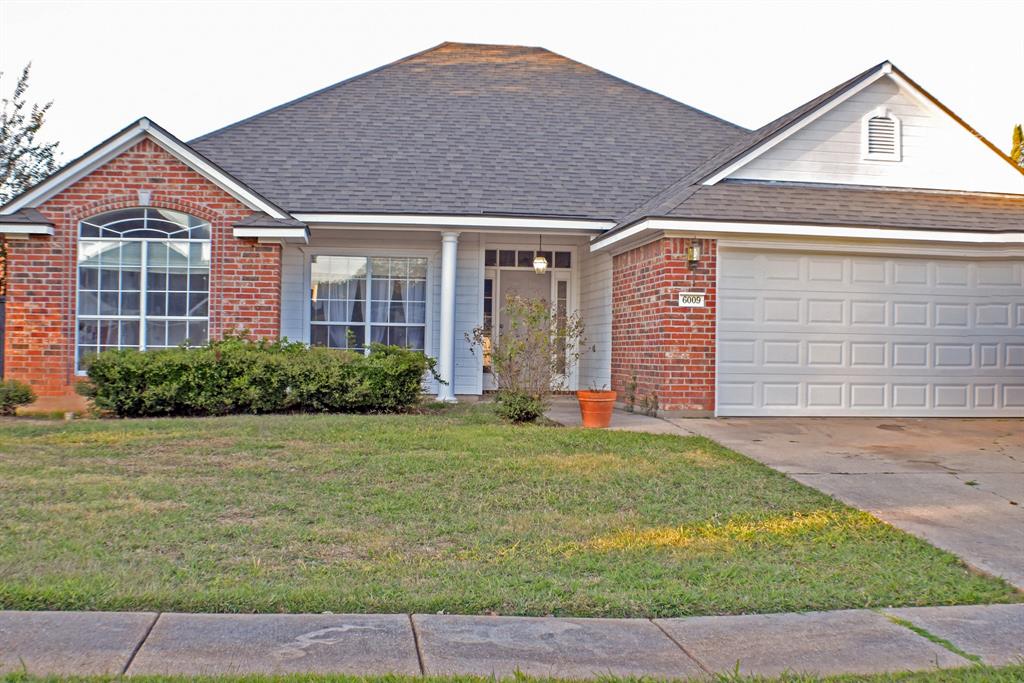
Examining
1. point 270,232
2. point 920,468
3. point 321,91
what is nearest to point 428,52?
point 321,91

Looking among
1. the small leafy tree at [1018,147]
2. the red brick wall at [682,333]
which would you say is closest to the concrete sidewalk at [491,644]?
the red brick wall at [682,333]

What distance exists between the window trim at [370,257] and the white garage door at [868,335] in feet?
17.5

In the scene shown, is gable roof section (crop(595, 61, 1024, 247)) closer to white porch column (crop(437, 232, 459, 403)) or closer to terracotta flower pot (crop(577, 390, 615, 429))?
white porch column (crop(437, 232, 459, 403))

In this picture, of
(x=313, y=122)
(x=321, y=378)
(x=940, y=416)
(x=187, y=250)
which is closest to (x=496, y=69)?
(x=313, y=122)

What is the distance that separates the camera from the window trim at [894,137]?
1366 cm

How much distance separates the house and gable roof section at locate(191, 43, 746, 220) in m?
0.09

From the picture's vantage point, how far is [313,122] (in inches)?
666

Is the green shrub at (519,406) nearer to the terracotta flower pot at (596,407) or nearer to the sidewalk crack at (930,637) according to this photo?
the terracotta flower pot at (596,407)

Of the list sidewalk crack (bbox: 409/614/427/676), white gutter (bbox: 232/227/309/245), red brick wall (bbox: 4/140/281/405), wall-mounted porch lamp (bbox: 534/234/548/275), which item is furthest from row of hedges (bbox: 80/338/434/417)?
sidewalk crack (bbox: 409/614/427/676)

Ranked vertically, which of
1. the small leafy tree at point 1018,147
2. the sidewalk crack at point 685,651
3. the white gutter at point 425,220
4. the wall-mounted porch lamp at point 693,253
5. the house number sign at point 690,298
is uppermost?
the small leafy tree at point 1018,147

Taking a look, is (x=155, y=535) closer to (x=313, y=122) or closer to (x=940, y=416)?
(x=940, y=416)

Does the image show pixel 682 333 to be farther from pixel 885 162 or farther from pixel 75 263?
pixel 75 263

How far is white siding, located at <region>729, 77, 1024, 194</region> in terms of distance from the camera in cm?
1359

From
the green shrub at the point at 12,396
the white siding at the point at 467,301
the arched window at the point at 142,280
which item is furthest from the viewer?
the white siding at the point at 467,301
